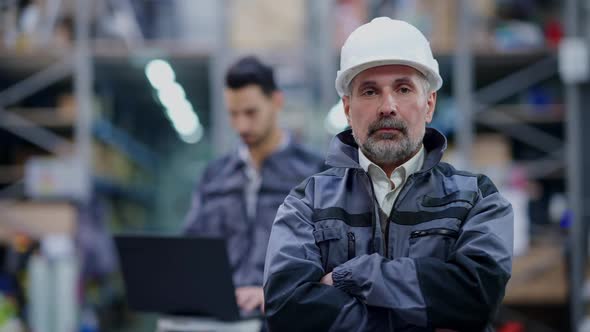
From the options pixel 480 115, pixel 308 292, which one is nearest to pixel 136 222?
pixel 480 115

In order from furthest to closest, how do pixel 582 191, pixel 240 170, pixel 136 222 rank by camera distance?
pixel 136 222, pixel 582 191, pixel 240 170

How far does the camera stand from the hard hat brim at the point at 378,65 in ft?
4.91

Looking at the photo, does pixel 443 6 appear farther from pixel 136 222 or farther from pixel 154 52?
pixel 136 222

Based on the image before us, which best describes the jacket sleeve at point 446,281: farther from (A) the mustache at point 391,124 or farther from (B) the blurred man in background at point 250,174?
(B) the blurred man in background at point 250,174

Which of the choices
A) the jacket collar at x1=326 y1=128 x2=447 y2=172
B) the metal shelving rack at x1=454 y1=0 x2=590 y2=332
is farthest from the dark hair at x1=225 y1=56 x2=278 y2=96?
the metal shelving rack at x1=454 y1=0 x2=590 y2=332

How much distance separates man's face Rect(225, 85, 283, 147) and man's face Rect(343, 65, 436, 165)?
1159 millimetres

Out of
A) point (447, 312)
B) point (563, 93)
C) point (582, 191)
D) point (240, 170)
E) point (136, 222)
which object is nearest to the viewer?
point (447, 312)

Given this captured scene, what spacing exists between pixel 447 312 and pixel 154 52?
528 centimetres

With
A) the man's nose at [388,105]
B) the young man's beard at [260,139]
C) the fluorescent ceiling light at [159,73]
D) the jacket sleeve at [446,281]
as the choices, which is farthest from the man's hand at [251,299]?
the fluorescent ceiling light at [159,73]

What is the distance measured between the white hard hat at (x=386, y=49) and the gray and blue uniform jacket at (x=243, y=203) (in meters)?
1.14

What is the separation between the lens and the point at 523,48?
20.3 ft

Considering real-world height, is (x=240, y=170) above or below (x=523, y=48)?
below

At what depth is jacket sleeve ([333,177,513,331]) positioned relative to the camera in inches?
55.0

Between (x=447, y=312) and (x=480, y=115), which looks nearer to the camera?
(x=447, y=312)
